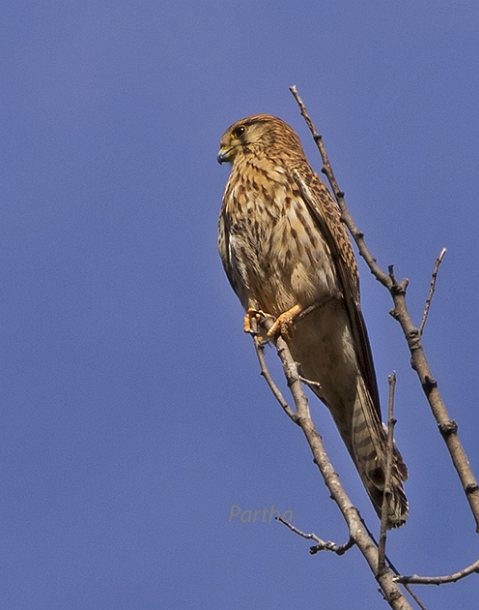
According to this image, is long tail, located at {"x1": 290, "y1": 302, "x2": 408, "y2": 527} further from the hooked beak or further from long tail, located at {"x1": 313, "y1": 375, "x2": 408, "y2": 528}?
the hooked beak

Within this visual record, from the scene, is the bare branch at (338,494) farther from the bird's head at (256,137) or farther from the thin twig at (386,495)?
the bird's head at (256,137)

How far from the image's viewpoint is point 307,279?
5.12 meters

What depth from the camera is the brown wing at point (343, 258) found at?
206 inches

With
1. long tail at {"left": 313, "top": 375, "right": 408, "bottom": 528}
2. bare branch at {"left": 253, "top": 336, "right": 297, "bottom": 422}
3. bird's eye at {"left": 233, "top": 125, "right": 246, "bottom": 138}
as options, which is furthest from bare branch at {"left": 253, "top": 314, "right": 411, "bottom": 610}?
bird's eye at {"left": 233, "top": 125, "right": 246, "bottom": 138}

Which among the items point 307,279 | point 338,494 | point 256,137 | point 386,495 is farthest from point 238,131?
point 386,495

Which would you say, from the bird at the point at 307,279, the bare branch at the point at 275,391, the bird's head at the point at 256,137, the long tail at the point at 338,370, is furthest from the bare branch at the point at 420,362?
the bird's head at the point at 256,137

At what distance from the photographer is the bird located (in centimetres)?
510

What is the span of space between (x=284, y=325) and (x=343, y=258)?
2.00 feet

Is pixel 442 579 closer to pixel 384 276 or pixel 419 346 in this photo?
pixel 419 346

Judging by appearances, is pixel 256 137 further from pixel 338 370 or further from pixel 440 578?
pixel 440 578

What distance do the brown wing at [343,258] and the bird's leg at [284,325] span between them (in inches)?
17.3

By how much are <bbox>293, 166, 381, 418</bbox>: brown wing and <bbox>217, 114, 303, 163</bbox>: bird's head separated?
1.70 ft

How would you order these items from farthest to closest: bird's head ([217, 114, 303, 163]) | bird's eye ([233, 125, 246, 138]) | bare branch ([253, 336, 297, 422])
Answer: bird's eye ([233, 125, 246, 138]) < bird's head ([217, 114, 303, 163]) < bare branch ([253, 336, 297, 422])

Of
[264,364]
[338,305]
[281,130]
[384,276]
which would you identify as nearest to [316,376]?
[338,305]
